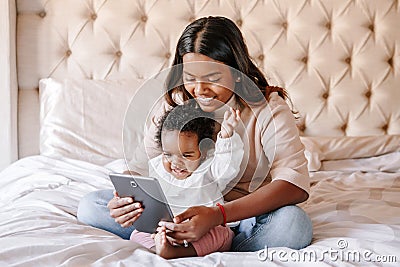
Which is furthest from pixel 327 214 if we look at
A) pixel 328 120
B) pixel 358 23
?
pixel 358 23

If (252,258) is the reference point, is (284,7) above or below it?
above

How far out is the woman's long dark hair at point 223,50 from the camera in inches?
50.6

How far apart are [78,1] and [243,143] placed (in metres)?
1.17

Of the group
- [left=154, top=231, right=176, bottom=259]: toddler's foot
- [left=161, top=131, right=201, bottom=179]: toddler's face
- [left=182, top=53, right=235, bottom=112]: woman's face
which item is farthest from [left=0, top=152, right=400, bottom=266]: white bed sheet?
[left=182, top=53, right=235, bottom=112]: woman's face

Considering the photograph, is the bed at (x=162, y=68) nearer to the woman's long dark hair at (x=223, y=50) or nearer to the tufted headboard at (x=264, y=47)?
the tufted headboard at (x=264, y=47)

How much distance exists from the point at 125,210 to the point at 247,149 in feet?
0.99

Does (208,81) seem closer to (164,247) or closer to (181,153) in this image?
(181,153)

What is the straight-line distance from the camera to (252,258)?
1076 millimetres

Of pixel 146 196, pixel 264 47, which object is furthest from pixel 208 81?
pixel 264 47

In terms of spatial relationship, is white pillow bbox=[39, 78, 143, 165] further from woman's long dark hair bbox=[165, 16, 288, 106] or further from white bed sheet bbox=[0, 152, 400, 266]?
woman's long dark hair bbox=[165, 16, 288, 106]

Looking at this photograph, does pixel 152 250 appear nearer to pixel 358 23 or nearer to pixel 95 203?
pixel 95 203

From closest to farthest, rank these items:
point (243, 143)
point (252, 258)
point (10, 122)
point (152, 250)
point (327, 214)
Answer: point (252, 258) < point (152, 250) < point (243, 143) < point (327, 214) < point (10, 122)

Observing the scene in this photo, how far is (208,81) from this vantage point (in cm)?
127

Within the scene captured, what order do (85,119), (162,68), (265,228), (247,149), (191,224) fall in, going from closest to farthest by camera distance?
(191,224) < (265,228) < (247,149) < (85,119) < (162,68)
